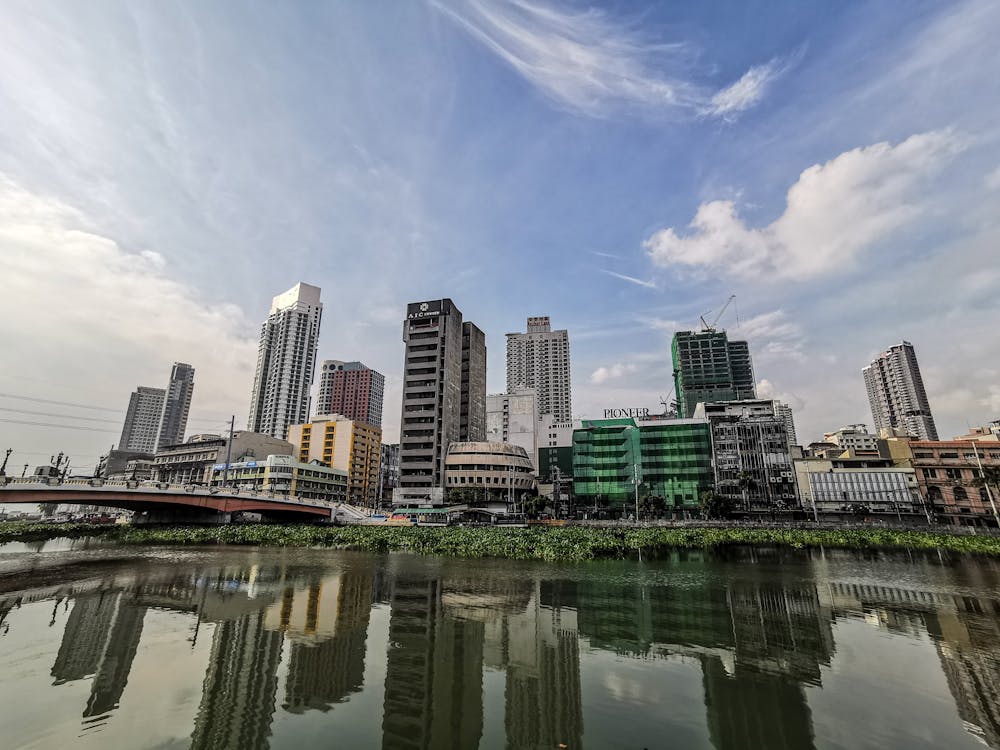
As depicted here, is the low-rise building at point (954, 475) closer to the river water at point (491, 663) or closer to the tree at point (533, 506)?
the tree at point (533, 506)

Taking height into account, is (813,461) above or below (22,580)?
above

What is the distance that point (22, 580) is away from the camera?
34906 mm

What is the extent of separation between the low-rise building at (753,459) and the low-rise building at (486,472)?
54.6m

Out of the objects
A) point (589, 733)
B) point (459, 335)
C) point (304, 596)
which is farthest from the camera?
point (459, 335)

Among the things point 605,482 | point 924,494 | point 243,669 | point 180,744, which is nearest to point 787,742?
point 180,744

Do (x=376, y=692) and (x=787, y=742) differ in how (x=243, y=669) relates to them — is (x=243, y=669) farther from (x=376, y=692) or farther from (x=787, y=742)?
(x=787, y=742)

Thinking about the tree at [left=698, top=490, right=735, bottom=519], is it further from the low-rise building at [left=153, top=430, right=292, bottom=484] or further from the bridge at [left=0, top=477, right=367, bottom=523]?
the low-rise building at [left=153, top=430, right=292, bottom=484]

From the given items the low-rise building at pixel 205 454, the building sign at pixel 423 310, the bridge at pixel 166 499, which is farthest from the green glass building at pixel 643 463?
the low-rise building at pixel 205 454

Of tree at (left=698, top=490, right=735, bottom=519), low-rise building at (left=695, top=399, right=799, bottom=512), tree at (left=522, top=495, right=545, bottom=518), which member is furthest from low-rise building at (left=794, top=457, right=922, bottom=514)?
tree at (left=522, top=495, right=545, bottom=518)

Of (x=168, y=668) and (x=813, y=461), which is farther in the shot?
(x=813, y=461)

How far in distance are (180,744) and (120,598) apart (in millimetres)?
23467

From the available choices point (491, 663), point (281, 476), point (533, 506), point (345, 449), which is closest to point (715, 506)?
point (533, 506)

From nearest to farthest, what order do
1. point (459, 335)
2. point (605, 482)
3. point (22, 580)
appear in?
1. point (22, 580)
2. point (605, 482)
3. point (459, 335)

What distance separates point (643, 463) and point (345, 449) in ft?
359
